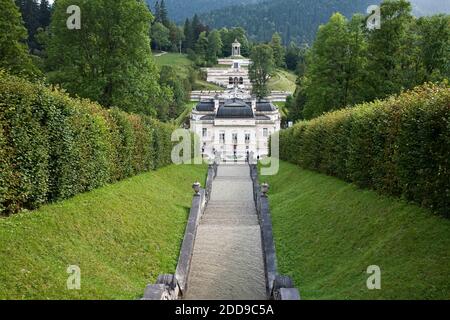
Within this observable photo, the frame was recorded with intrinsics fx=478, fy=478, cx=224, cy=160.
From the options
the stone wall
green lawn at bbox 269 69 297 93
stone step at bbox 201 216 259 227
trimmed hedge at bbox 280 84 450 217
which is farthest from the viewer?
green lawn at bbox 269 69 297 93

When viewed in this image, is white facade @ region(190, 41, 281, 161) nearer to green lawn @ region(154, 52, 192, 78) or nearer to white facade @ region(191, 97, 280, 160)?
white facade @ region(191, 97, 280, 160)

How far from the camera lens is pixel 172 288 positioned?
11828mm

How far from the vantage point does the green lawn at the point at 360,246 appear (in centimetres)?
908

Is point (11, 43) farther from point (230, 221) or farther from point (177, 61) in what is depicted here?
point (177, 61)

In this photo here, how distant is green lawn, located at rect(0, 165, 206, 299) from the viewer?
30.2ft

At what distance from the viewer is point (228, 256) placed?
1593 cm

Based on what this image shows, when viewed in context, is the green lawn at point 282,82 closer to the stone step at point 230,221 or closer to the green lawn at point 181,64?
the green lawn at point 181,64

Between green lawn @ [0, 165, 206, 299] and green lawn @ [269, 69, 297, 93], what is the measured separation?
113 metres

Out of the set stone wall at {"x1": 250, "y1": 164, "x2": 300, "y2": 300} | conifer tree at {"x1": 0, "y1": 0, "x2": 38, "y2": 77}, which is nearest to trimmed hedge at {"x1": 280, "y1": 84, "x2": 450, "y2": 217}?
stone wall at {"x1": 250, "y1": 164, "x2": 300, "y2": 300}

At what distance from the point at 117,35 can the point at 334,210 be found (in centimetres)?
1631

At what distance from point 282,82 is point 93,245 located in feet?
407

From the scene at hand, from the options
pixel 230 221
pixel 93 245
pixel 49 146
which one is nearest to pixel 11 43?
pixel 230 221

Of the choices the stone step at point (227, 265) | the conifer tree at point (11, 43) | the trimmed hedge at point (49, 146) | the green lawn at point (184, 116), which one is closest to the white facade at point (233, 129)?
the green lawn at point (184, 116)
